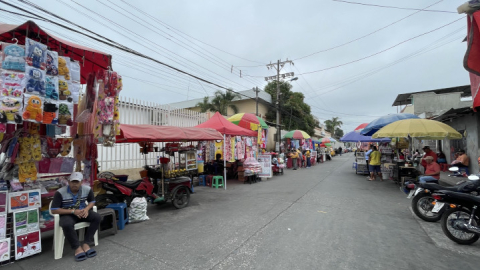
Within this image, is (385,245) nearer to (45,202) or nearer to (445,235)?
(445,235)

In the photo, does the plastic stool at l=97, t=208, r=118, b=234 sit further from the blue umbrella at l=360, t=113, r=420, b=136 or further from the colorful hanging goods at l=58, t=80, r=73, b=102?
the blue umbrella at l=360, t=113, r=420, b=136

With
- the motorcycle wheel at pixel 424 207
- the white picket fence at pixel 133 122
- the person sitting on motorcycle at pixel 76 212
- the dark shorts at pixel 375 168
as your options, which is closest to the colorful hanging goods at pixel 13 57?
the person sitting on motorcycle at pixel 76 212

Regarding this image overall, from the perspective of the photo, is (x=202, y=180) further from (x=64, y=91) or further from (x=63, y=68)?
(x=63, y=68)

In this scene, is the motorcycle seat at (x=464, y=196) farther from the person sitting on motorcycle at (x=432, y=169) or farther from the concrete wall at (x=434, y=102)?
the concrete wall at (x=434, y=102)

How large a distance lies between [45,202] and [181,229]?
100 inches

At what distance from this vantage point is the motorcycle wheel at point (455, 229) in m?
3.84

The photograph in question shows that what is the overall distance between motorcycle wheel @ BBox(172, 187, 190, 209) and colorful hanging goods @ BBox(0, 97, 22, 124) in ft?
12.0

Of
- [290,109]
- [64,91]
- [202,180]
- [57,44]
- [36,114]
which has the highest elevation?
[290,109]

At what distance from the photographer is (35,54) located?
3.29 m

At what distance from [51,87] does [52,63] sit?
1.24 ft

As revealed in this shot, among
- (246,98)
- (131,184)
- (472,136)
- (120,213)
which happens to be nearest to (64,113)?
(120,213)

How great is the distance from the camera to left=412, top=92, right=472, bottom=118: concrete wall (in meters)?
16.1

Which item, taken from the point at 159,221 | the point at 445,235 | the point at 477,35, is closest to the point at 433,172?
the point at 445,235

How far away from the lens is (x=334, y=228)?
4.56m
